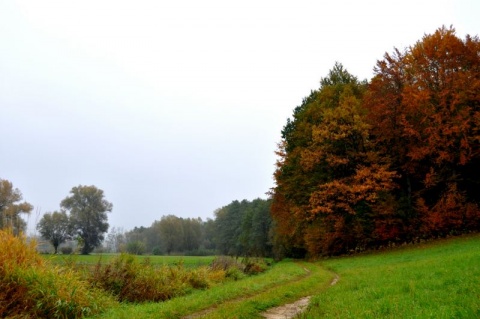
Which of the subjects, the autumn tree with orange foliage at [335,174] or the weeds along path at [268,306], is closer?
the weeds along path at [268,306]

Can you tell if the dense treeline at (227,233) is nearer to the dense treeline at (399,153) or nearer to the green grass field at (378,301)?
the dense treeline at (399,153)

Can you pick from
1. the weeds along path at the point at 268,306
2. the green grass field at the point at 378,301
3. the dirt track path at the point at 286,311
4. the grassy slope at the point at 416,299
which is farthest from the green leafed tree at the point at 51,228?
the grassy slope at the point at 416,299

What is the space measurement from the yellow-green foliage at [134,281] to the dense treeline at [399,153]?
18563 millimetres

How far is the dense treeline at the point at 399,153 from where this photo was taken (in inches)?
1028

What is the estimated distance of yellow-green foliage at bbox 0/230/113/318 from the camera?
814cm

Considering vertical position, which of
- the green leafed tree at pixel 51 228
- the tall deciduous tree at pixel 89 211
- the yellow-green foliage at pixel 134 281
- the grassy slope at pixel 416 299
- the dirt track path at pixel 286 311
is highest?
the tall deciduous tree at pixel 89 211

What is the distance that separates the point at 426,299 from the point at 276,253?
46714mm

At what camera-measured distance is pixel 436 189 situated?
2970 cm

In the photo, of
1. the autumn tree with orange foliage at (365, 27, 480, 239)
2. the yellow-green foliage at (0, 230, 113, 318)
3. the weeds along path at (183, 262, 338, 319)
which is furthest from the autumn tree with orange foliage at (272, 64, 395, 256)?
the yellow-green foliage at (0, 230, 113, 318)

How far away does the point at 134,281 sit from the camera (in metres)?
12.3

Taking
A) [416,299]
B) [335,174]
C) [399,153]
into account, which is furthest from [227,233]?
[416,299]

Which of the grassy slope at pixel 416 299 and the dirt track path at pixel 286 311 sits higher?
the grassy slope at pixel 416 299

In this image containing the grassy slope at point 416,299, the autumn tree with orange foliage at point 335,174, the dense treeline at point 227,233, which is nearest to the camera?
the grassy slope at point 416,299

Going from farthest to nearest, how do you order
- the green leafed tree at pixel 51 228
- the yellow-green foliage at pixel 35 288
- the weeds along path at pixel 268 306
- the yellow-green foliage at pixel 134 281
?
the green leafed tree at pixel 51 228, the yellow-green foliage at pixel 134 281, the weeds along path at pixel 268 306, the yellow-green foliage at pixel 35 288
